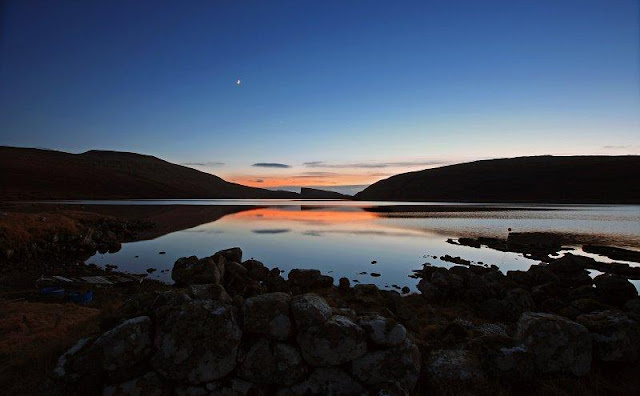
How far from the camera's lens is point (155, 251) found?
35.7 m

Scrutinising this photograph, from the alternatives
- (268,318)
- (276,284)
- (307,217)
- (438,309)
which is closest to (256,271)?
(276,284)

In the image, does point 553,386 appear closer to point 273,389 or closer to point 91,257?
point 273,389

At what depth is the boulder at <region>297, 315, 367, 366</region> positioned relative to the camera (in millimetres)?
7992

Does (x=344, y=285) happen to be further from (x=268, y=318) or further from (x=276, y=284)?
(x=268, y=318)

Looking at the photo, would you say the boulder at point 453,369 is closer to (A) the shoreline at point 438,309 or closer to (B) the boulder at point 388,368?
(A) the shoreline at point 438,309

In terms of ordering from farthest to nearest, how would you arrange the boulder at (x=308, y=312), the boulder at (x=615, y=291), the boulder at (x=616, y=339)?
the boulder at (x=615, y=291) < the boulder at (x=616, y=339) < the boulder at (x=308, y=312)

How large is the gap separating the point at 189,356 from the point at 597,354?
Answer: 10.0 meters

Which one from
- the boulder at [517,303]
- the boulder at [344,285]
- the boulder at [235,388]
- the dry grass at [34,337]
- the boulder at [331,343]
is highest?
the boulder at [331,343]

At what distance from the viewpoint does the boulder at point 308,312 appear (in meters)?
8.26

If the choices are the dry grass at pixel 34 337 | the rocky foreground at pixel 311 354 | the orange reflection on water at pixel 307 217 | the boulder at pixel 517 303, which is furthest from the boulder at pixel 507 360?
the orange reflection on water at pixel 307 217

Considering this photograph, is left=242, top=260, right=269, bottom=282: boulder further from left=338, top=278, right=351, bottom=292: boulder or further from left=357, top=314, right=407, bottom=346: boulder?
left=357, top=314, right=407, bottom=346: boulder

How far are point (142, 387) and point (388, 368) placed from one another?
5.29 meters

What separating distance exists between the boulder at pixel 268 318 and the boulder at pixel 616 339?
7987mm

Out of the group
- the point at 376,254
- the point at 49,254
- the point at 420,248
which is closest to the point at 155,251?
the point at 49,254
